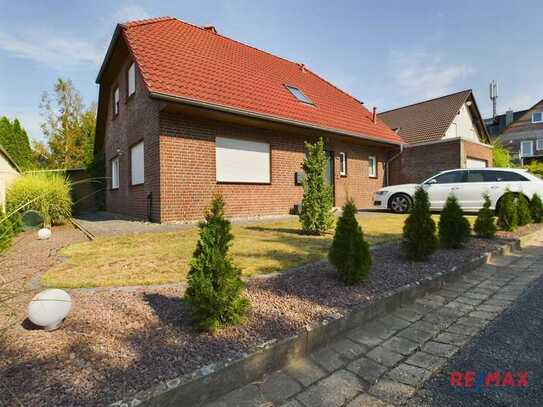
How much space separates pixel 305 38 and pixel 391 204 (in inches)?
258

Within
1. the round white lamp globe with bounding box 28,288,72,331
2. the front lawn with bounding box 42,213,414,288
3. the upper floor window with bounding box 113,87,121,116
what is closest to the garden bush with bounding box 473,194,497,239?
the front lawn with bounding box 42,213,414,288

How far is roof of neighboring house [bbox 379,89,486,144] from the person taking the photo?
58.7 feet

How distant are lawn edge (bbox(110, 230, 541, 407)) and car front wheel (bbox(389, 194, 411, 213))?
8413 millimetres

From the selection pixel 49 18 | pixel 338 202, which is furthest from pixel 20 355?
pixel 338 202

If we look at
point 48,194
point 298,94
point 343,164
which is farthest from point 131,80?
point 343,164

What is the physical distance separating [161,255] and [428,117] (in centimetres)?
2058

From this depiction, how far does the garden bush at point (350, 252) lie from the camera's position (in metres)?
3.06

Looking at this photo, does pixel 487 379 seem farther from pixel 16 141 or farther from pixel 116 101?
pixel 16 141

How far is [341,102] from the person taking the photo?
1452cm

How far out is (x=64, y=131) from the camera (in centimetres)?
2253

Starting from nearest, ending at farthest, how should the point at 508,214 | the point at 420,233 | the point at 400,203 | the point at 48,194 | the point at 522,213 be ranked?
the point at 420,233 → the point at 508,214 → the point at 522,213 → the point at 48,194 → the point at 400,203

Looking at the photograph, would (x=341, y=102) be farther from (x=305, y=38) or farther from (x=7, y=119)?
(x=7, y=119)

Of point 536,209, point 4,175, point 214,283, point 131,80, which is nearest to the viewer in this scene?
point 214,283

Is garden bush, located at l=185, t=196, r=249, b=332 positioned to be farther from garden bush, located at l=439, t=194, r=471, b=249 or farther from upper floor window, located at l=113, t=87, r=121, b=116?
upper floor window, located at l=113, t=87, r=121, b=116
